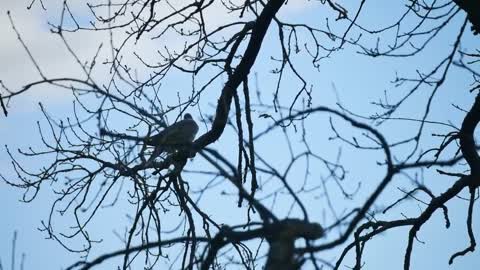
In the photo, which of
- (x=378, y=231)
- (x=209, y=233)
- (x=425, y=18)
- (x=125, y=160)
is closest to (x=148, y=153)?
(x=125, y=160)

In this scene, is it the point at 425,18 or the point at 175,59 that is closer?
the point at 425,18

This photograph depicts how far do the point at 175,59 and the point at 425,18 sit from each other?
203cm

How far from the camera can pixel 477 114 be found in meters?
4.41

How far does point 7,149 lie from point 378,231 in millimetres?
3368

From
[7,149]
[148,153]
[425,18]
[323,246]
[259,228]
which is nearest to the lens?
[323,246]

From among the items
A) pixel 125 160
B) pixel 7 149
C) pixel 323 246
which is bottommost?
pixel 323 246

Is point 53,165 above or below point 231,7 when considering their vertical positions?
below

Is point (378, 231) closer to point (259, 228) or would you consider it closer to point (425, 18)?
point (425, 18)

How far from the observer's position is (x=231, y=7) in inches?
223

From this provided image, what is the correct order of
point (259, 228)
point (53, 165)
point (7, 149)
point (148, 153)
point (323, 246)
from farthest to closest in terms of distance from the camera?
point (7, 149) → point (53, 165) → point (148, 153) → point (259, 228) → point (323, 246)

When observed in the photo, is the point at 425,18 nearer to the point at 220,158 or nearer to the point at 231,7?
the point at 231,7

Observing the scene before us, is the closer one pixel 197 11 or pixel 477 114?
pixel 477 114

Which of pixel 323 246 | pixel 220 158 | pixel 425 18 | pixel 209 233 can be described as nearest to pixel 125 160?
pixel 209 233

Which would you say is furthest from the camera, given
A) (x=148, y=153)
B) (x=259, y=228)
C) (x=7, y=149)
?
(x=7, y=149)
